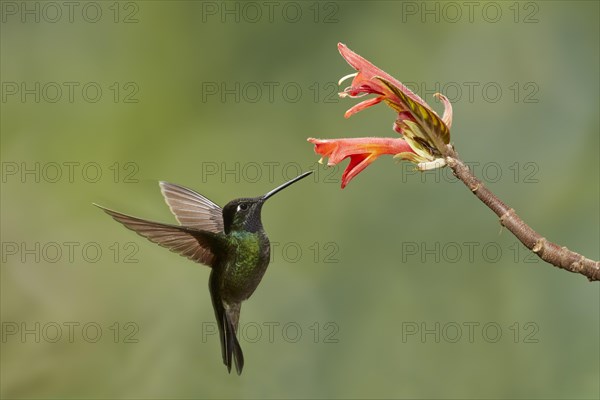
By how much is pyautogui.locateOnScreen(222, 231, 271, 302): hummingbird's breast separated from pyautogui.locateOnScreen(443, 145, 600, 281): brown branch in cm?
73

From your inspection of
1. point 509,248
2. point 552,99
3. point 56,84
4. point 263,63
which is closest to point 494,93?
point 552,99

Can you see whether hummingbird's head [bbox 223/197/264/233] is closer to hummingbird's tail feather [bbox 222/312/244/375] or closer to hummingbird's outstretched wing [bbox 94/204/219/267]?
hummingbird's outstretched wing [bbox 94/204/219/267]

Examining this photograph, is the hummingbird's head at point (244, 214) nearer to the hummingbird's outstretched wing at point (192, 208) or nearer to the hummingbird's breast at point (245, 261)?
the hummingbird's breast at point (245, 261)

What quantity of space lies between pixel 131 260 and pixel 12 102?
131cm

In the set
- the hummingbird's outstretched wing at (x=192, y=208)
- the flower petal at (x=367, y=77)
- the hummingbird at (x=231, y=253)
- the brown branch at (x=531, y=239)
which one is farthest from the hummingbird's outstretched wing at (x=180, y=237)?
the brown branch at (x=531, y=239)

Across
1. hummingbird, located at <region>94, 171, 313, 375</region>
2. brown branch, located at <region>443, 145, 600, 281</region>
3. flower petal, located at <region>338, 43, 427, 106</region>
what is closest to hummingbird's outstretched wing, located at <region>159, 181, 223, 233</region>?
hummingbird, located at <region>94, 171, 313, 375</region>

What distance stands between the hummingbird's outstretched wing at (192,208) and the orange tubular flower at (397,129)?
72 centimetres

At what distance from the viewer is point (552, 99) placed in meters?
5.42

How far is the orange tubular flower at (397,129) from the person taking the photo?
1.73 metres

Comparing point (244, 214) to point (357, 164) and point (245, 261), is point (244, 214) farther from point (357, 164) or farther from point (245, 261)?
point (357, 164)

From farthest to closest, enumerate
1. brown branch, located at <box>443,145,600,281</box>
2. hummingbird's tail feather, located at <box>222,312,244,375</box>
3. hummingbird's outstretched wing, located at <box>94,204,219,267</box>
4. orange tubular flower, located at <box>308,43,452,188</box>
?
1. hummingbird's tail feather, located at <box>222,312,244,375</box>
2. hummingbird's outstretched wing, located at <box>94,204,219,267</box>
3. orange tubular flower, located at <box>308,43,452,188</box>
4. brown branch, located at <box>443,145,600,281</box>

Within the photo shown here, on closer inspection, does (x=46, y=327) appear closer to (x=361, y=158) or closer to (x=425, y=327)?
(x=425, y=327)

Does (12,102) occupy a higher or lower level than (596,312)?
higher

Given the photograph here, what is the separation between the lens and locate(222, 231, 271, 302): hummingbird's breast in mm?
2311
